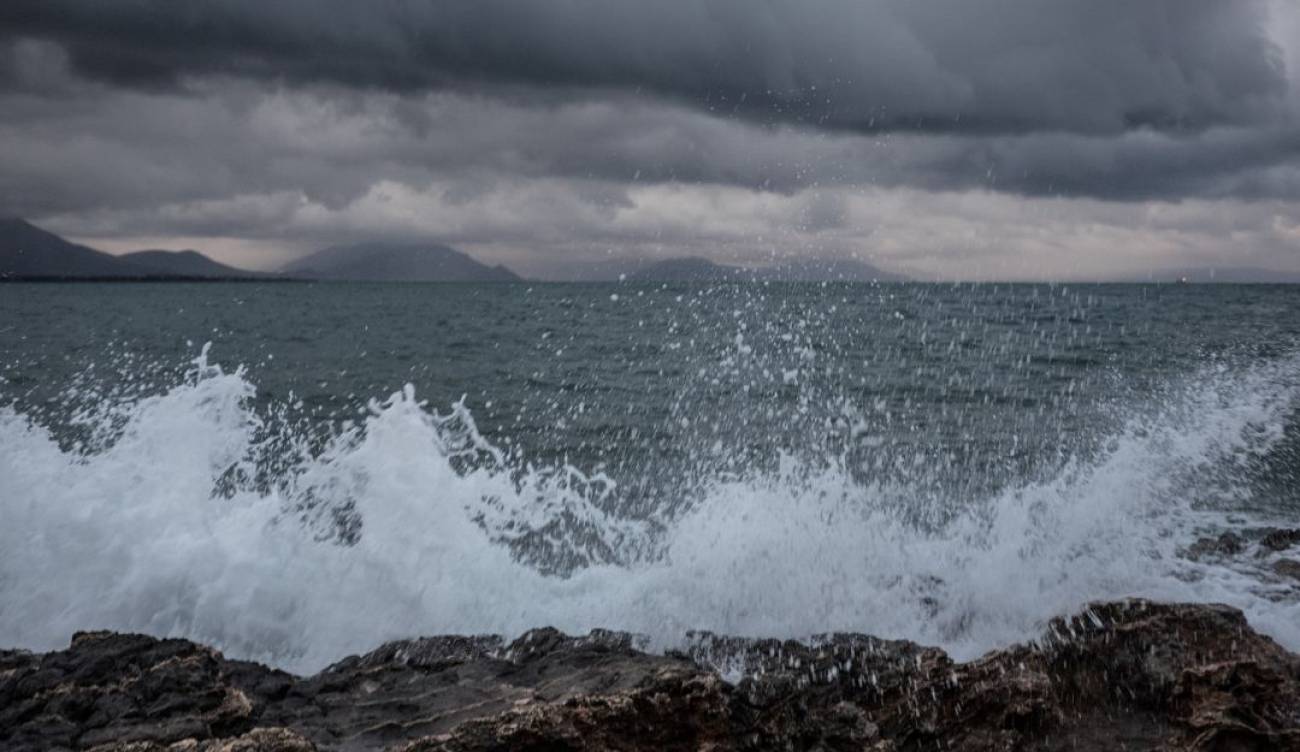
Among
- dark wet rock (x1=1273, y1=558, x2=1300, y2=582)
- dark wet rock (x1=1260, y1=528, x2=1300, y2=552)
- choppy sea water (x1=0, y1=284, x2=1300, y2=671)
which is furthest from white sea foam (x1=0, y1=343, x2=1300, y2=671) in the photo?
dark wet rock (x1=1260, y1=528, x2=1300, y2=552)

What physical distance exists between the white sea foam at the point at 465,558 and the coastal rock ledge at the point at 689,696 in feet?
3.47

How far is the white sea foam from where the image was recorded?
718 cm

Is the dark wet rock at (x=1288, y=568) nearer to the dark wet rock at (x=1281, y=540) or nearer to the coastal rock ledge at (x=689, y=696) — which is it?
the dark wet rock at (x=1281, y=540)

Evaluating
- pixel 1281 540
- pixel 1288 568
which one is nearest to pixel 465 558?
pixel 1288 568

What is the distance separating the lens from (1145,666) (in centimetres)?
535

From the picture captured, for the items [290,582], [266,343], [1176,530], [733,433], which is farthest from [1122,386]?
[266,343]

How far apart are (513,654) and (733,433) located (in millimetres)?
12277

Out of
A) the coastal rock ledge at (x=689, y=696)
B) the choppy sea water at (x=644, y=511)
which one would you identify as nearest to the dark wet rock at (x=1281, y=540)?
the choppy sea water at (x=644, y=511)

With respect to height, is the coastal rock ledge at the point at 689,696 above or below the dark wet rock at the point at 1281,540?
above

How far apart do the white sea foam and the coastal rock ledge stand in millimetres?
1059

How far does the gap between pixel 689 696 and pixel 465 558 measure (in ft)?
12.4

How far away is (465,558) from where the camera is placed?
26.6 ft

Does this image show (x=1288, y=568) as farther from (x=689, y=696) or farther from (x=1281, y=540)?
(x=689, y=696)

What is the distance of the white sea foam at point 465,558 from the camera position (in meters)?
7.18
